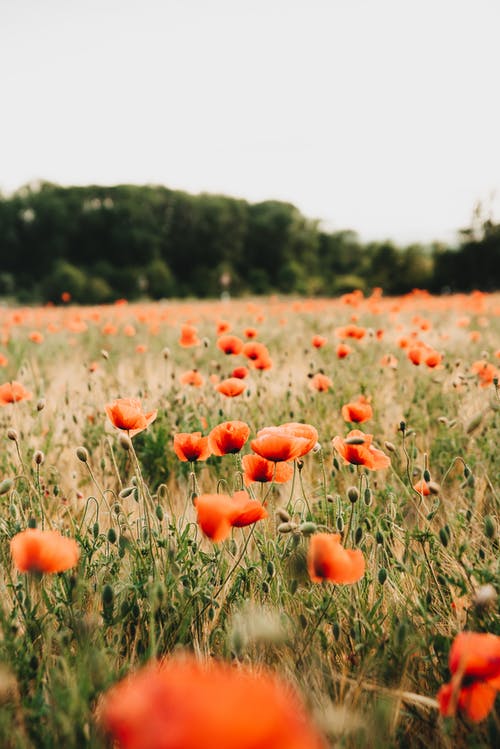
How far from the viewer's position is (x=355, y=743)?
3.14 ft

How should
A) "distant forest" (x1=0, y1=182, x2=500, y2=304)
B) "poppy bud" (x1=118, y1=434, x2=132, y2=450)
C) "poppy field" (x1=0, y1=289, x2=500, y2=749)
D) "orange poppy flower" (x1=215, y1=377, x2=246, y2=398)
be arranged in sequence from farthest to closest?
"distant forest" (x1=0, y1=182, x2=500, y2=304)
"orange poppy flower" (x1=215, y1=377, x2=246, y2=398)
"poppy bud" (x1=118, y1=434, x2=132, y2=450)
"poppy field" (x1=0, y1=289, x2=500, y2=749)

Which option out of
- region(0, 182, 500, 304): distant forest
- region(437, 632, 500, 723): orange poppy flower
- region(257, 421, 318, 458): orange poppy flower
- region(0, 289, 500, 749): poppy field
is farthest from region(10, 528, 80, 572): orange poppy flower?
region(0, 182, 500, 304): distant forest

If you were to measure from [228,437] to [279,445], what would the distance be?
0.26 meters

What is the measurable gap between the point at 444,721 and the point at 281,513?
52 cm

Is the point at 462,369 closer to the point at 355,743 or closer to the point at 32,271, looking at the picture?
the point at 355,743

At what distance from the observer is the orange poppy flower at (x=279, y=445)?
1.25 m

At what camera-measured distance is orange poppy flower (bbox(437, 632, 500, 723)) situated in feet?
2.64

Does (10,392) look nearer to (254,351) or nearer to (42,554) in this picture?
(254,351)

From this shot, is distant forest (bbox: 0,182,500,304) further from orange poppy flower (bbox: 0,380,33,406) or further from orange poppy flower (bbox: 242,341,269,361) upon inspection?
orange poppy flower (bbox: 0,380,33,406)

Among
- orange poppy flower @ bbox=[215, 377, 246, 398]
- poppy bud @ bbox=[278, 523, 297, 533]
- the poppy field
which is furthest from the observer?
orange poppy flower @ bbox=[215, 377, 246, 398]

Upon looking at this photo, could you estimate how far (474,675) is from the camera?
2.83 ft

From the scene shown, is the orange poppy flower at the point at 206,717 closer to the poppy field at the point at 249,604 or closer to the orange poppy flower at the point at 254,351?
the poppy field at the point at 249,604

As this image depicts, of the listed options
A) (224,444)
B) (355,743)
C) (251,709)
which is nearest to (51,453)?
(224,444)

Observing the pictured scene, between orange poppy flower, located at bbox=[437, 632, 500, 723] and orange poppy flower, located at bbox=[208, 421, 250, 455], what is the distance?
0.77 meters
